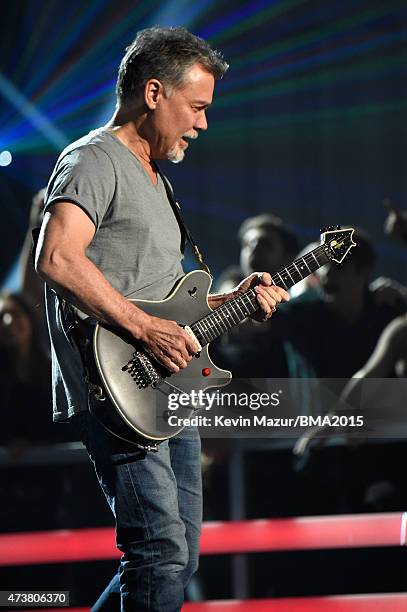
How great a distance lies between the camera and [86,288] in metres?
1.97

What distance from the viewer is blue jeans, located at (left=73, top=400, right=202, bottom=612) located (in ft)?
6.56

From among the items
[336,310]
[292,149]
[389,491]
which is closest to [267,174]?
[292,149]

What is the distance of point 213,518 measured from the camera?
3576 millimetres

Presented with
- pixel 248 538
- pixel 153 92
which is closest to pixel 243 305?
pixel 153 92

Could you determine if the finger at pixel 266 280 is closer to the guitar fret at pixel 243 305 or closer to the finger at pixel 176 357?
the guitar fret at pixel 243 305

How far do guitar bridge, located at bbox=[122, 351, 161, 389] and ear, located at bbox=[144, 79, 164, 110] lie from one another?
642 mm

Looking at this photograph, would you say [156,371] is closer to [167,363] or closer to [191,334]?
[167,363]

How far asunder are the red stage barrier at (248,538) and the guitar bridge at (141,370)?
1465mm

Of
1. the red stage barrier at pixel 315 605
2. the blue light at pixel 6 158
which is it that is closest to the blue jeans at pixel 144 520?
the red stage barrier at pixel 315 605

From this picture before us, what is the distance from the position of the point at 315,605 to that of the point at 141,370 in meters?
1.62

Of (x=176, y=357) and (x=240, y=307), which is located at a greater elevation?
(x=240, y=307)

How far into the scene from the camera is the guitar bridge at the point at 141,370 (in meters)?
2.10

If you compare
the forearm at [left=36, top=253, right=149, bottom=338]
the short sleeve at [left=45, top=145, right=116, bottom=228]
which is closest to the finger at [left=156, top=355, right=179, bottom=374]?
the forearm at [left=36, top=253, right=149, bottom=338]

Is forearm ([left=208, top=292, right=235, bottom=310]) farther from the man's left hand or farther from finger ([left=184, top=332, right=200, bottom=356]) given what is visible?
finger ([left=184, top=332, right=200, bottom=356])
